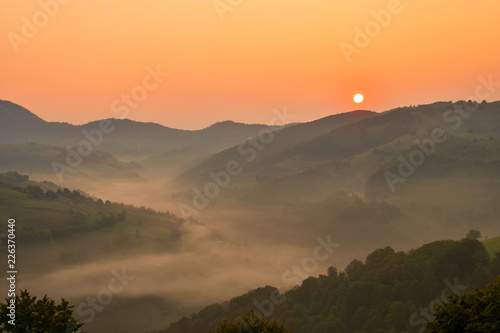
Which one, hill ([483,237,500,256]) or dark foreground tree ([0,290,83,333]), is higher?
hill ([483,237,500,256])

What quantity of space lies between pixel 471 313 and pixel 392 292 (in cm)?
7248

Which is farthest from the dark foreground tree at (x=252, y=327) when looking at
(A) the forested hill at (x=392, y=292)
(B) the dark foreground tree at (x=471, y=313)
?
(A) the forested hill at (x=392, y=292)

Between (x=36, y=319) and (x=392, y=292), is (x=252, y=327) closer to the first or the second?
(x=36, y=319)

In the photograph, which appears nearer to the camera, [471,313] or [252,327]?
[471,313]

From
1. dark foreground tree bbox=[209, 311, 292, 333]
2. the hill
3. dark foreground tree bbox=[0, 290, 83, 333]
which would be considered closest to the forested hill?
the hill

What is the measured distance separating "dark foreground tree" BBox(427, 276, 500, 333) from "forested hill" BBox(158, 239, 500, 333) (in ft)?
164

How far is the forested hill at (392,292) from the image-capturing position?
319ft

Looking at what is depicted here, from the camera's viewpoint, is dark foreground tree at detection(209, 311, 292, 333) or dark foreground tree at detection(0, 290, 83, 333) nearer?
dark foreground tree at detection(0, 290, 83, 333)

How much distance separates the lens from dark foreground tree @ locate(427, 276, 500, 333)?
118 ft

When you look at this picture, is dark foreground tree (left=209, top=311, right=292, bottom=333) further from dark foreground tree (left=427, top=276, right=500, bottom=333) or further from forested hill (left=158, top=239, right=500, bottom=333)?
forested hill (left=158, top=239, right=500, bottom=333)

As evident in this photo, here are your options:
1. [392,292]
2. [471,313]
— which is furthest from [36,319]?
[392,292]

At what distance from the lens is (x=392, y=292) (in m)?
106

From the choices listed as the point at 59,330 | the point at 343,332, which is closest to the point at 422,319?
the point at 343,332

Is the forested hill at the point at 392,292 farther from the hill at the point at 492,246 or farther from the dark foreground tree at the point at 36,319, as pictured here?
the dark foreground tree at the point at 36,319
